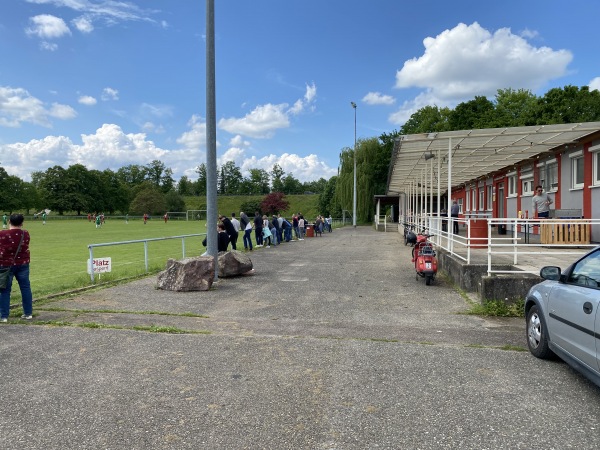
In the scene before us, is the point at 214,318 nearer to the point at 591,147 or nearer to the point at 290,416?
the point at 290,416

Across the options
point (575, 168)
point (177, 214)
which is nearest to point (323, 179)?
point (177, 214)

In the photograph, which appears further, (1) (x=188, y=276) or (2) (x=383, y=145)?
(2) (x=383, y=145)

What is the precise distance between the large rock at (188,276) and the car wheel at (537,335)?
6064 mm

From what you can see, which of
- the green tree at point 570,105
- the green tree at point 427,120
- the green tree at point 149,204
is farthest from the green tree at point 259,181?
the green tree at point 570,105

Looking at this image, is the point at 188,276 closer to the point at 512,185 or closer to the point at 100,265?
the point at 100,265

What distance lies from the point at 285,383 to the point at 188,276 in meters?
5.35

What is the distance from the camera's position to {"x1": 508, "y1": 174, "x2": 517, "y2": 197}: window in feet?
60.9

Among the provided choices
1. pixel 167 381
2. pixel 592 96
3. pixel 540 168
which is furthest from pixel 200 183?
pixel 167 381

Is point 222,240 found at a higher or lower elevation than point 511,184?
lower

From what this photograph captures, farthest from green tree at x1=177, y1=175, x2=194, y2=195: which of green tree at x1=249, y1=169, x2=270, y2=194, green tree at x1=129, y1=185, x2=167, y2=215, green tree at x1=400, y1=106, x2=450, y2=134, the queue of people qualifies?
the queue of people

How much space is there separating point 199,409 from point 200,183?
136098 millimetres

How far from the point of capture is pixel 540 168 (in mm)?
15672

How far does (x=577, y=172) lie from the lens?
13102 millimetres

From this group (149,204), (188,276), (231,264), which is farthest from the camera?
(149,204)
